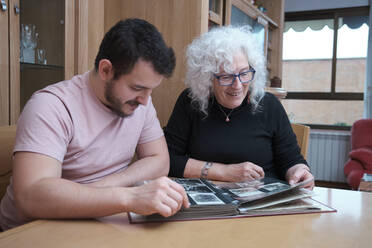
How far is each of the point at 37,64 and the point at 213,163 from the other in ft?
3.29

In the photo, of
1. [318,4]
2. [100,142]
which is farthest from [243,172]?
[318,4]

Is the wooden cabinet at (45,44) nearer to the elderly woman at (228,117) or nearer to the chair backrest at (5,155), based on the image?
the chair backrest at (5,155)

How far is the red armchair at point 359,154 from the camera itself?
12.4ft

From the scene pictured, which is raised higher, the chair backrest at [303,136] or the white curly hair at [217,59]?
the white curly hair at [217,59]

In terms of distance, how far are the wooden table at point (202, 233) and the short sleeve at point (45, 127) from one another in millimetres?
182

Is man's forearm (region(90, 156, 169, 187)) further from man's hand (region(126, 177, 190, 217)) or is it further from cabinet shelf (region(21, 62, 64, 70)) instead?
cabinet shelf (region(21, 62, 64, 70))

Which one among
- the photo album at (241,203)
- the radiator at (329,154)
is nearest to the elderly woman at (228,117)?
the photo album at (241,203)

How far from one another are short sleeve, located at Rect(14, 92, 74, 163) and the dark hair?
0.19 metres

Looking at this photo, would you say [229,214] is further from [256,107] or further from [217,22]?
[217,22]

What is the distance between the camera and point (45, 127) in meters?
0.89

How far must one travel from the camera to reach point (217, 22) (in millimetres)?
2463

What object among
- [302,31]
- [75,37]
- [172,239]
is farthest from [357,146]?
[172,239]

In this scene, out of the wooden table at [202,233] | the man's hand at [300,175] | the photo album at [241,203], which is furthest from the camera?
the man's hand at [300,175]

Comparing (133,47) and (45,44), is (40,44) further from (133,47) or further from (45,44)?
(133,47)
